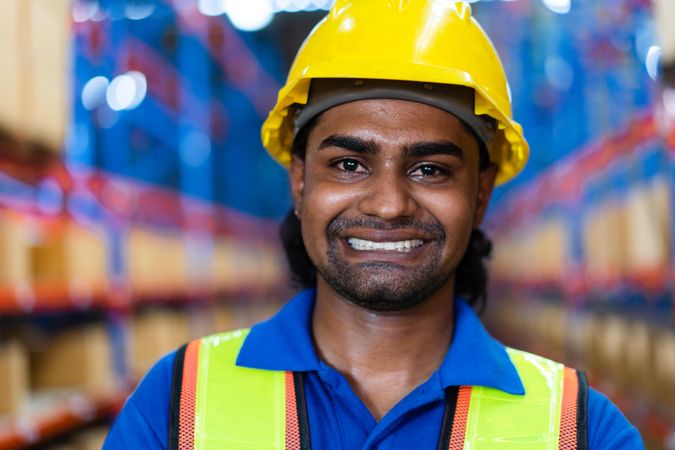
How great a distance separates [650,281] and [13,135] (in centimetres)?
309

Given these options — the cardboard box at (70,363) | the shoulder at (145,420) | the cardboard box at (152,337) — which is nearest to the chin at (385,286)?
the shoulder at (145,420)

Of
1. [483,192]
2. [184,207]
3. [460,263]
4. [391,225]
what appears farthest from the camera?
[184,207]

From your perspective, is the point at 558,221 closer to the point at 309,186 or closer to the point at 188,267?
the point at 188,267

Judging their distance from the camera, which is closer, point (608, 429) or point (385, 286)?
point (608, 429)

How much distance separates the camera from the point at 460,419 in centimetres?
188

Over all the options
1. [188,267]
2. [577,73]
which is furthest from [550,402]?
[577,73]

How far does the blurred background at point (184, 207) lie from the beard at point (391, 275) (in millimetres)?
814

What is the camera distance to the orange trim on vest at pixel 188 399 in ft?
5.94

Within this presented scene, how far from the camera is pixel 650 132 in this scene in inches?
168

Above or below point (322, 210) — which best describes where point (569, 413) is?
below

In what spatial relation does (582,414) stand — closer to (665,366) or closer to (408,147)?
(408,147)

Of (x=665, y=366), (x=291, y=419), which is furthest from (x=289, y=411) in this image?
(x=665, y=366)

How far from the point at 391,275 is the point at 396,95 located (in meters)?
0.43

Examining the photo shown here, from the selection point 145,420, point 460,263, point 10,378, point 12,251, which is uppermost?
point 460,263
